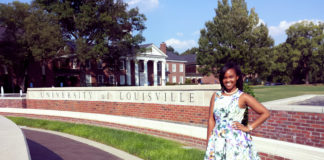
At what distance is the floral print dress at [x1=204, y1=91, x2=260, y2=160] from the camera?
9.46 feet

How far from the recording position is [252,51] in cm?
3422

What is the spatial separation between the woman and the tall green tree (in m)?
30.1

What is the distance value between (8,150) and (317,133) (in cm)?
584

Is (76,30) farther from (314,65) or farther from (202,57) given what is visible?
(314,65)

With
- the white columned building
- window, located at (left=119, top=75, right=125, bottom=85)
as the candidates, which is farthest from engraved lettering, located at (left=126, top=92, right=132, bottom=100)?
window, located at (left=119, top=75, right=125, bottom=85)

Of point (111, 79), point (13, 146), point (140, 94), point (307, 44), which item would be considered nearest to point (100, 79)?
point (111, 79)

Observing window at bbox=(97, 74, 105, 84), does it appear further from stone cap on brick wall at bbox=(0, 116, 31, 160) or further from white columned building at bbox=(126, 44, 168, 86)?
stone cap on brick wall at bbox=(0, 116, 31, 160)

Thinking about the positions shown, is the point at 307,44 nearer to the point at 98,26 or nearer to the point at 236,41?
the point at 236,41

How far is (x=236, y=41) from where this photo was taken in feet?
109

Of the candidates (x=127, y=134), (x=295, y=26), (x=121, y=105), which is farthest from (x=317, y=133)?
(x=295, y=26)

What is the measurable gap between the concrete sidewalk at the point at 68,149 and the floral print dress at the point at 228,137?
10.2ft

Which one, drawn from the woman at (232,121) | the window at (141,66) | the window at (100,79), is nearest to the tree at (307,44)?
the window at (141,66)

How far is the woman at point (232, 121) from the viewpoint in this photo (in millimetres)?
2873

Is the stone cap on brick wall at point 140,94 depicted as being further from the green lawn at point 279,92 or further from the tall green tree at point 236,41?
the tall green tree at point 236,41
